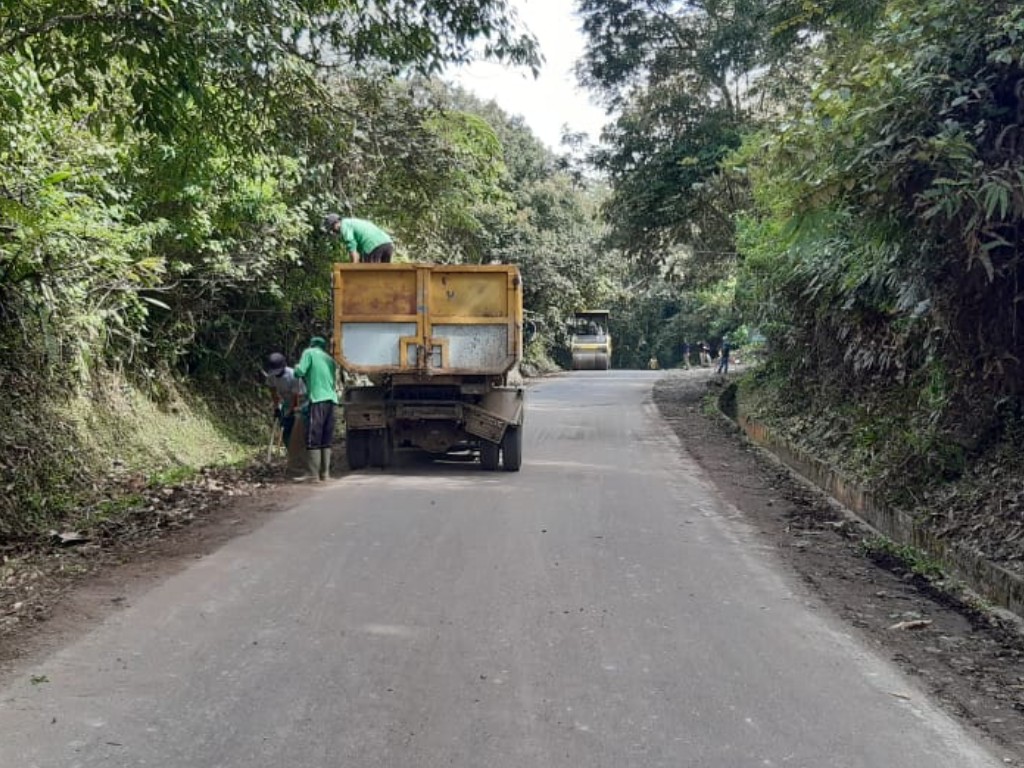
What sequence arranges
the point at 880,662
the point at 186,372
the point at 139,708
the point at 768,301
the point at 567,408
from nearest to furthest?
the point at 139,708 < the point at 880,662 < the point at 186,372 < the point at 768,301 < the point at 567,408

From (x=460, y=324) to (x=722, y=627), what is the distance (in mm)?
6579

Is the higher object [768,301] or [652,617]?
[768,301]

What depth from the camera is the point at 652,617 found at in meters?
5.73

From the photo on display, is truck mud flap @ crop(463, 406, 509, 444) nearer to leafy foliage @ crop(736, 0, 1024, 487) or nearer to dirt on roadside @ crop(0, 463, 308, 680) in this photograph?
dirt on roadside @ crop(0, 463, 308, 680)

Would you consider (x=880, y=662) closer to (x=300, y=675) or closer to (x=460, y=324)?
(x=300, y=675)

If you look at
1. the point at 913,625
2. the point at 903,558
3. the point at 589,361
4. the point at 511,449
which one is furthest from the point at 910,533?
the point at 589,361

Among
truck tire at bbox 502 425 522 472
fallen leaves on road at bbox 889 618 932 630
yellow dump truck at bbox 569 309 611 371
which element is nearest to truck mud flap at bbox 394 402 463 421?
truck tire at bbox 502 425 522 472

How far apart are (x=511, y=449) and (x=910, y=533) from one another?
5273mm

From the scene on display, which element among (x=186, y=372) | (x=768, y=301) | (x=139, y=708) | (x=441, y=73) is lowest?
(x=139, y=708)

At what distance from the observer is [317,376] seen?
37.7 ft

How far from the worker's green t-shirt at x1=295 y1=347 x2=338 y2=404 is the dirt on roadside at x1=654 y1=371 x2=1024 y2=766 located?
15.4ft

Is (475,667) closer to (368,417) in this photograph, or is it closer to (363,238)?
(368,417)

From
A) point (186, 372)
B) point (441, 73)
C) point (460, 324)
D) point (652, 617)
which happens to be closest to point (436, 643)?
point (652, 617)

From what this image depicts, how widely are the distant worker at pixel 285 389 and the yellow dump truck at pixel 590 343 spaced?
37.5m
